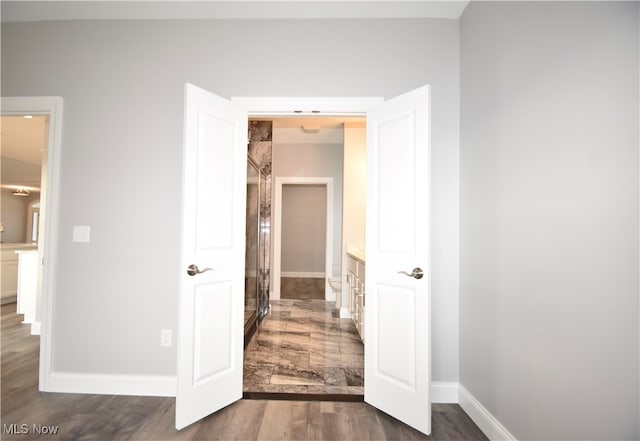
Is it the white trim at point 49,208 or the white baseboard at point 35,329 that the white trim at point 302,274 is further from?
the white trim at point 49,208

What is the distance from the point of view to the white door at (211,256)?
180 cm

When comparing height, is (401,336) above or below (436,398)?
above

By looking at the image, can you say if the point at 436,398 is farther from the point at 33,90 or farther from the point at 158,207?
the point at 33,90

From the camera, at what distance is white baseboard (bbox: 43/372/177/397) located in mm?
2145

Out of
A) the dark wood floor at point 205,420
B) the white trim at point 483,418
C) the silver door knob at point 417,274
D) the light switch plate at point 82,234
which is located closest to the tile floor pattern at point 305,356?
the dark wood floor at point 205,420

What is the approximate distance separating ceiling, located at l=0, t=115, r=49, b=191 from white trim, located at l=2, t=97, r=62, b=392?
1.86 meters

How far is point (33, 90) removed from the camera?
7.50ft

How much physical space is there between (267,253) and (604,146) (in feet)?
13.6

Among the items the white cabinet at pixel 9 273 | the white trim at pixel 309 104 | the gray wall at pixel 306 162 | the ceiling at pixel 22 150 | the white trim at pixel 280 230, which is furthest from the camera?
the gray wall at pixel 306 162

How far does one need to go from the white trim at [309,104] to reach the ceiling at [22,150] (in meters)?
3.31

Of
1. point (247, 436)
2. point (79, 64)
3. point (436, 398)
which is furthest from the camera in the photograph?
point (79, 64)

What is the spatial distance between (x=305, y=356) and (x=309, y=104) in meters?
2.30

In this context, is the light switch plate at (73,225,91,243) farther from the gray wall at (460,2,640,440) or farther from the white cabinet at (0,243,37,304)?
the white cabinet at (0,243,37,304)

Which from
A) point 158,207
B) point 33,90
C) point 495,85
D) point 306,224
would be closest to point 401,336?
point 495,85
